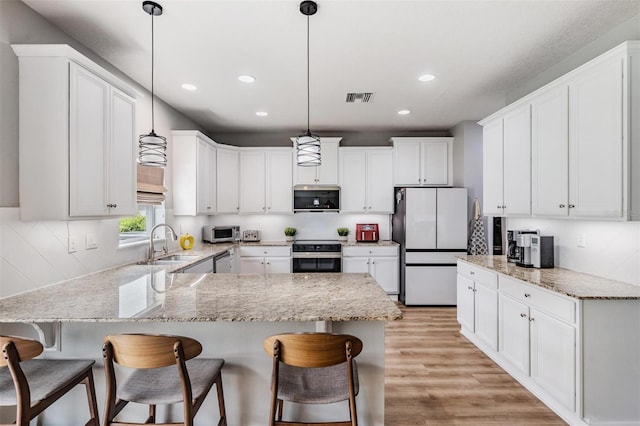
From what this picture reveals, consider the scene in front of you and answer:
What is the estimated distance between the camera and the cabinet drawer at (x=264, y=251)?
5.01 meters

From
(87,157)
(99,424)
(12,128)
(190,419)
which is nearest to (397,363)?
(190,419)

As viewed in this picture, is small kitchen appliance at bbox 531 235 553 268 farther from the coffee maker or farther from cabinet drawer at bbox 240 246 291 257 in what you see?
cabinet drawer at bbox 240 246 291 257

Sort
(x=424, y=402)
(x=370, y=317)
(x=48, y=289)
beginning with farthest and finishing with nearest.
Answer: (x=424, y=402) < (x=48, y=289) < (x=370, y=317)

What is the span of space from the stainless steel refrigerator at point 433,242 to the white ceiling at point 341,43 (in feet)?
4.76

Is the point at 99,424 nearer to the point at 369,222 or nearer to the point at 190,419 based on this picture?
the point at 190,419

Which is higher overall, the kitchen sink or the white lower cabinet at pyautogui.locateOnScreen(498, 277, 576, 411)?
the kitchen sink

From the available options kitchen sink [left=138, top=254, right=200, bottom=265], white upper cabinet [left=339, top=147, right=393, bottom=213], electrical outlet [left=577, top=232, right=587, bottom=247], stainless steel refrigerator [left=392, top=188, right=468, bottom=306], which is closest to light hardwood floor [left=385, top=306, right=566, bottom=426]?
stainless steel refrigerator [left=392, top=188, right=468, bottom=306]

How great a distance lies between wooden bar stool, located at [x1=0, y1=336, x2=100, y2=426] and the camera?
1358mm

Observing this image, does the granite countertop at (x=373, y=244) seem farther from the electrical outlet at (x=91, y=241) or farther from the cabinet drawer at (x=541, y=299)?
the electrical outlet at (x=91, y=241)

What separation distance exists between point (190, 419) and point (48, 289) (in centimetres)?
142

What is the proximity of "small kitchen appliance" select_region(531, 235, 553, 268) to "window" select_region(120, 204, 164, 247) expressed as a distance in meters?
3.65

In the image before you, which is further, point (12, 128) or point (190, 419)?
point (12, 128)

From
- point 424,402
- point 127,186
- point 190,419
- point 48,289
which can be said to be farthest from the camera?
point 127,186

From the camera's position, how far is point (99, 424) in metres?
1.73
